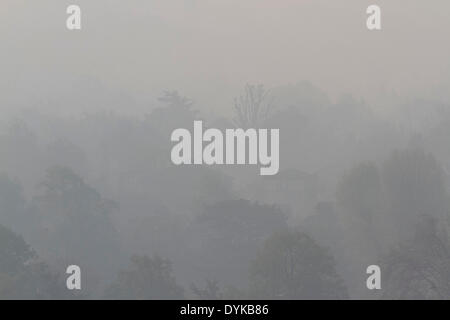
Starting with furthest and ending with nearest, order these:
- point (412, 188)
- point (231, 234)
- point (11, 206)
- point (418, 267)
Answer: point (11, 206) → point (412, 188) → point (231, 234) → point (418, 267)

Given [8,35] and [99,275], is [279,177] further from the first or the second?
[8,35]

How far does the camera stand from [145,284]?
26.8 m

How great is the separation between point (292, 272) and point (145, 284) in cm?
628

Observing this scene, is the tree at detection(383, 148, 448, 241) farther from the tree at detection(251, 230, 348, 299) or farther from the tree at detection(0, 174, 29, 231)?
the tree at detection(0, 174, 29, 231)

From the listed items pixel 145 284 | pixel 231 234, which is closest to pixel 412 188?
pixel 231 234

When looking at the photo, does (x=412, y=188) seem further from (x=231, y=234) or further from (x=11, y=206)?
(x=11, y=206)

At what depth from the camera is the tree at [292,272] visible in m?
26.2

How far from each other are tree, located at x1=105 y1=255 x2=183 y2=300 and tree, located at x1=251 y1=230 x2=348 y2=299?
3760 mm

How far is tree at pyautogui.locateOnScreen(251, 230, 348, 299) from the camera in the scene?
2622cm

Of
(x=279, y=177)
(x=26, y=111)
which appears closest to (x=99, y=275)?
(x=279, y=177)

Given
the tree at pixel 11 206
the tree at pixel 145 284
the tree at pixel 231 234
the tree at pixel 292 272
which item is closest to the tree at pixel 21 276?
the tree at pixel 145 284

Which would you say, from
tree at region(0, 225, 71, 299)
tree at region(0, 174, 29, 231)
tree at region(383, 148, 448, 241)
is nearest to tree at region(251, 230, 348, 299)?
tree at region(0, 225, 71, 299)

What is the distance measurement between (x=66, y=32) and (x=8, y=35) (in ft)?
45.9

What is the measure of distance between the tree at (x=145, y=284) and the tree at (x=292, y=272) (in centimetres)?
376
